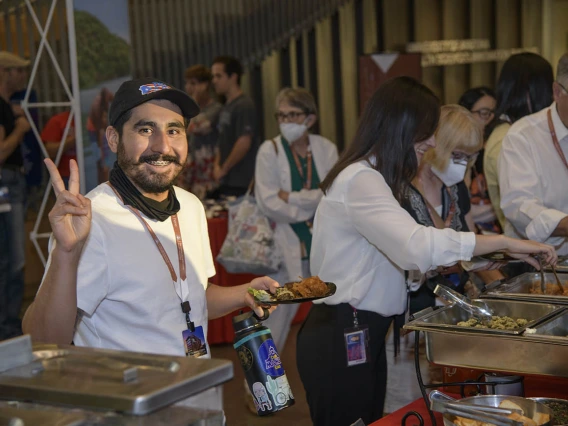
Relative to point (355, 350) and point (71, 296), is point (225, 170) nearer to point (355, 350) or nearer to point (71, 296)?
point (355, 350)

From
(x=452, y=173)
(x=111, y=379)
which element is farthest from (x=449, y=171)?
(x=111, y=379)

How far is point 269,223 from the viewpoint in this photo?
4.40 metres

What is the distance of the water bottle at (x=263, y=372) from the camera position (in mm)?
1619

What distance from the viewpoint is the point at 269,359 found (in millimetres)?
1637

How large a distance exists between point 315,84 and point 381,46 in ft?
2.19

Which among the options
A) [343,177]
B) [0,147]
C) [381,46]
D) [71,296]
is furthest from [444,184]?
[381,46]

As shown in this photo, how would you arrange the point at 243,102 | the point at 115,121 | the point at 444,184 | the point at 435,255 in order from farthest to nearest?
the point at 243,102, the point at 444,184, the point at 435,255, the point at 115,121

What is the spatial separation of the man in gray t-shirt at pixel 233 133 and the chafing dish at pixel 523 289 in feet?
9.63

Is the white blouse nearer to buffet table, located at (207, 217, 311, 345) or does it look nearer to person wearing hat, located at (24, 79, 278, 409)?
person wearing hat, located at (24, 79, 278, 409)

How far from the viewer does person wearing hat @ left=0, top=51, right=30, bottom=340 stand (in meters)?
4.48

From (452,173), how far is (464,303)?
93 cm

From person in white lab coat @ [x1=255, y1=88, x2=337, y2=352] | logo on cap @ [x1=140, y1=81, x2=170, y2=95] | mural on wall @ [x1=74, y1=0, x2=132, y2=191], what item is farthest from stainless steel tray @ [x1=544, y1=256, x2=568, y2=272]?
mural on wall @ [x1=74, y1=0, x2=132, y2=191]

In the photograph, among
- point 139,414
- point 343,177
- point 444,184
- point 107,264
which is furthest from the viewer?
point 444,184

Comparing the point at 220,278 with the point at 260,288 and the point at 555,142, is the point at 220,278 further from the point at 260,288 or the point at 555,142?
the point at 260,288
